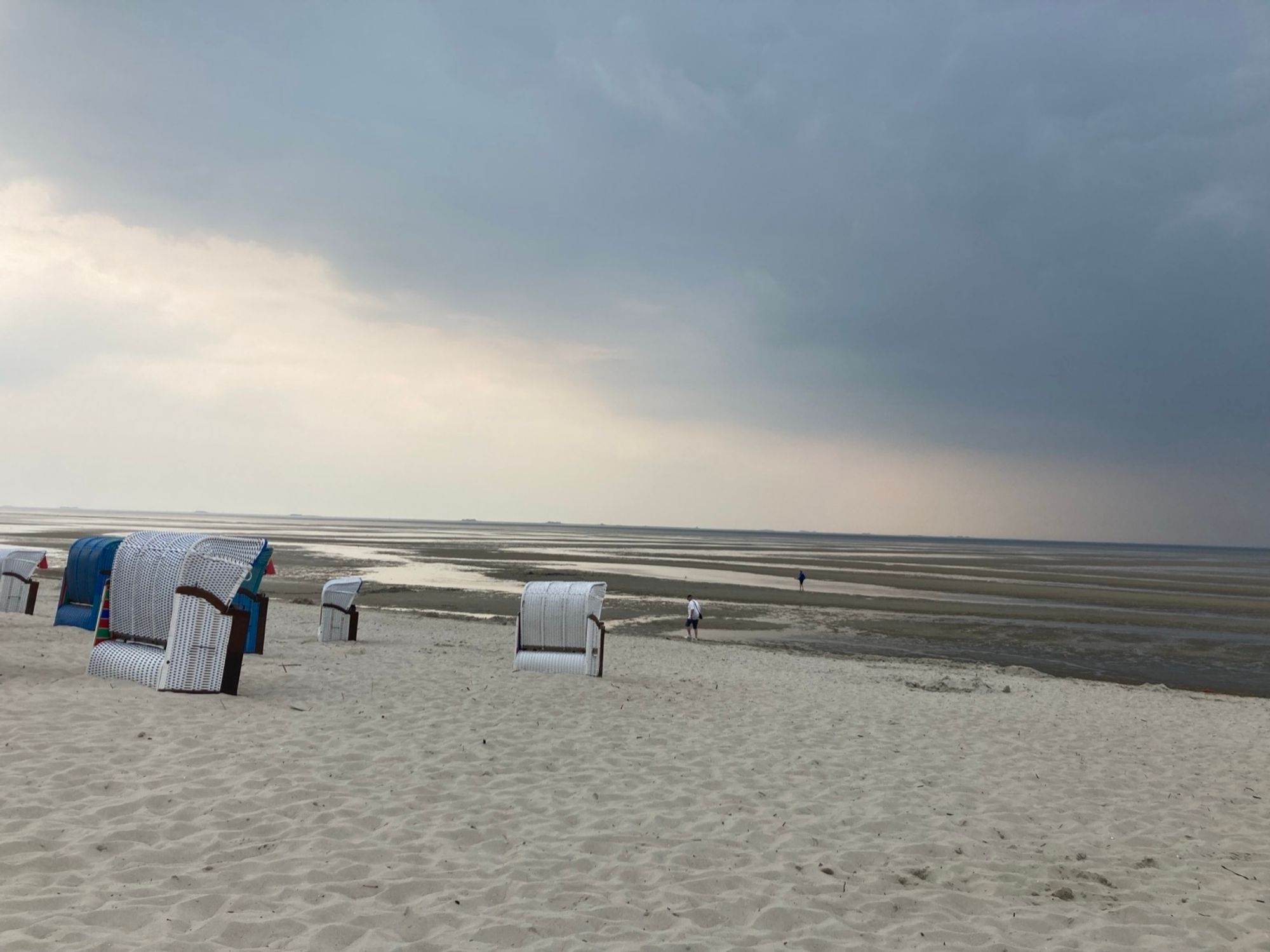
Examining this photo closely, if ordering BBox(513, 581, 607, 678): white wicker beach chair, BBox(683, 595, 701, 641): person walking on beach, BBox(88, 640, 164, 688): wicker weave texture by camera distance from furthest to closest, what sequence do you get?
1. BBox(683, 595, 701, 641): person walking on beach
2. BBox(513, 581, 607, 678): white wicker beach chair
3. BBox(88, 640, 164, 688): wicker weave texture

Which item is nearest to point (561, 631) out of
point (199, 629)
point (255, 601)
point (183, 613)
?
point (255, 601)

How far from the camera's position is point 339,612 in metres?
18.8

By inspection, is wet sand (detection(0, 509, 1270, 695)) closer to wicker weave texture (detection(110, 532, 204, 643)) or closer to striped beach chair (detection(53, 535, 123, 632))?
striped beach chair (detection(53, 535, 123, 632))

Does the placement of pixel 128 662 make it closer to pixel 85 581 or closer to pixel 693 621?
pixel 85 581

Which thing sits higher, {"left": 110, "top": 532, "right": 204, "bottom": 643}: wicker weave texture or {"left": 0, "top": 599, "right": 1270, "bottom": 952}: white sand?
{"left": 110, "top": 532, "right": 204, "bottom": 643}: wicker weave texture

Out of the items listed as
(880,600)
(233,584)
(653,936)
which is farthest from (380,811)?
(880,600)

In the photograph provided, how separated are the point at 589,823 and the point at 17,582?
20576 millimetres

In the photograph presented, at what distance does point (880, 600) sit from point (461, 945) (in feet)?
128

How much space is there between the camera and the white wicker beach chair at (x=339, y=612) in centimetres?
1845

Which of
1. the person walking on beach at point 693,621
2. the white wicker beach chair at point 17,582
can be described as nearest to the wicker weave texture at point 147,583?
the white wicker beach chair at point 17,582

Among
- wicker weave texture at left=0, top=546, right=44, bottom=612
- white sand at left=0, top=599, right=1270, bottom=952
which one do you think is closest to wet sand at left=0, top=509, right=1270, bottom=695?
wicker weave texture at left=0, top=546, right=44, bottom=612

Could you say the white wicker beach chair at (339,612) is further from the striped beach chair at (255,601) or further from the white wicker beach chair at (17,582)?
the white wicker beach chair at (17,582)

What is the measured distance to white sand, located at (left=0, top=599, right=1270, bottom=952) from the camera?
5309 mm

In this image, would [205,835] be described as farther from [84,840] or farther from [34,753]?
[34,753]
